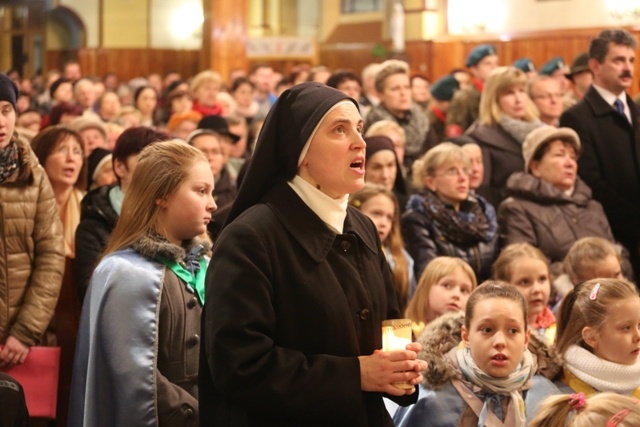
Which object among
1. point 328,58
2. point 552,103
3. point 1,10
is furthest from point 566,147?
point 1,10

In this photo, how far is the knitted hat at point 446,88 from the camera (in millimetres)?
8836

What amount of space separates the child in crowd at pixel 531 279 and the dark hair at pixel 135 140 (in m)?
1.67

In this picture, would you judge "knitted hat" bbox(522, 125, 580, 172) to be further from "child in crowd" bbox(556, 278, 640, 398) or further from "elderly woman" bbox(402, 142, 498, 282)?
"child in crowd" bbox(556, 278, 640, 398)

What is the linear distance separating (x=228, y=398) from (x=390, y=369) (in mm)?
417

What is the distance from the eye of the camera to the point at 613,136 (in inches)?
249

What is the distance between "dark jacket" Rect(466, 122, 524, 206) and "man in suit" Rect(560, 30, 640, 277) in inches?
13.3

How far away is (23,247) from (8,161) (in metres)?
0.35

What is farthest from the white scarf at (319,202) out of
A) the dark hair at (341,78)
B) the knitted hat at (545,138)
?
the dark hair at (341,78)

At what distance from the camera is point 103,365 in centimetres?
334

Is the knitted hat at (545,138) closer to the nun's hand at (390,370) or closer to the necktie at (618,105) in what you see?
the necktie at (618,105)

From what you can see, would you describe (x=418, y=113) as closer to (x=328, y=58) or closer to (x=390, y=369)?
(x=390, y=369)

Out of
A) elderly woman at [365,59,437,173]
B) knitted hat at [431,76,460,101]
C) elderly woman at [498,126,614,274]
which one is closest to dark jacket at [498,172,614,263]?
elderly woman at [498,126,614,274]

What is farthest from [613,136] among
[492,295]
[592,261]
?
[492,295]

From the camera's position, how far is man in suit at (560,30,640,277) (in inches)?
245
